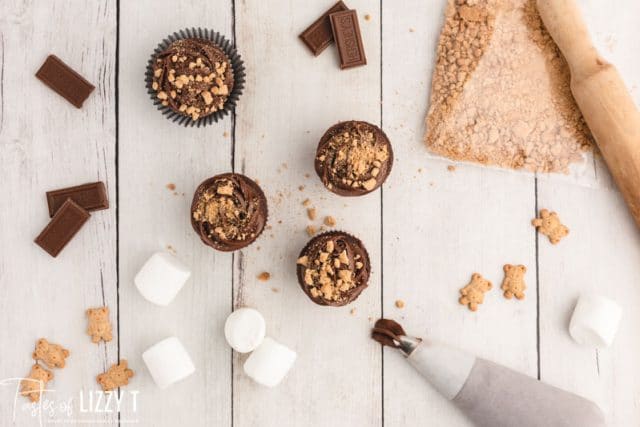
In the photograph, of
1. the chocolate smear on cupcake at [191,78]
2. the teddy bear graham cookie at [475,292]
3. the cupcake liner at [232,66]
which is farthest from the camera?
the teddy bear graham cookie at [475,292]

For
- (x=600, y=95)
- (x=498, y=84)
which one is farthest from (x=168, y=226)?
(x=600, y=95)

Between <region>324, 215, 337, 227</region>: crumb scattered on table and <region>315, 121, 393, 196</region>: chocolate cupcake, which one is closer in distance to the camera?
<region>315, 121, 393, 196</region>: chocolate cupcake

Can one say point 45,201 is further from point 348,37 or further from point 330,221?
point 348,37

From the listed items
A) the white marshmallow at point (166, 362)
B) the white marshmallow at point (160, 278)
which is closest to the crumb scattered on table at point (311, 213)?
the white marshmallow at point (160, 278)

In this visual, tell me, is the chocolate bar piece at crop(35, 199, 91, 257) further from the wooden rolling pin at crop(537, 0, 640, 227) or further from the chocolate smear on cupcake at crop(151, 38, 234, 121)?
the wooden rolling pin at crop(537, 0, 640, 227)

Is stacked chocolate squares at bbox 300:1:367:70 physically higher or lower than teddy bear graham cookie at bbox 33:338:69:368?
higher

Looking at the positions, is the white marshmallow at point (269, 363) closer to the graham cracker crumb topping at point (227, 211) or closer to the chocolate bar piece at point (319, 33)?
the graham cracker crumb topping at point (227, 211)

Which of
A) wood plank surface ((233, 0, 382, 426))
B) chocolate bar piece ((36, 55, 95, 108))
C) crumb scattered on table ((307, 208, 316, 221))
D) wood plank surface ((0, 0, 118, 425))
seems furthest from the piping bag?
chocolate bar piece ((36, 55, 95, 108))
